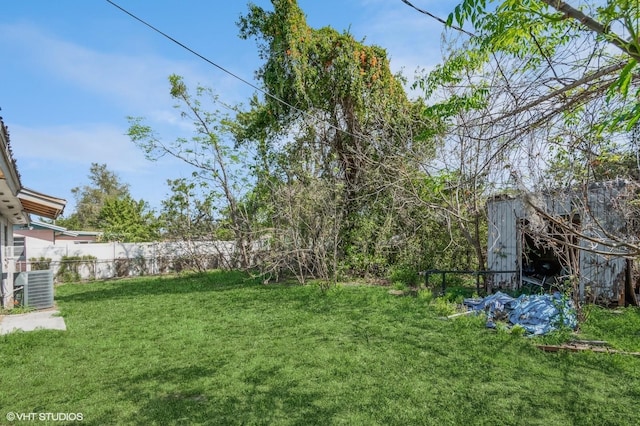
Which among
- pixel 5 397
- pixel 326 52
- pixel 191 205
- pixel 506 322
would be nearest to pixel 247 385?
pixel 5 397

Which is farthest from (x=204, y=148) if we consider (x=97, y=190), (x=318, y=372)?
(x=97, y=190)

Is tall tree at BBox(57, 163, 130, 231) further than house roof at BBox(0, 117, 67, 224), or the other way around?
tall tree at BBox(57, 163, 130, 231)

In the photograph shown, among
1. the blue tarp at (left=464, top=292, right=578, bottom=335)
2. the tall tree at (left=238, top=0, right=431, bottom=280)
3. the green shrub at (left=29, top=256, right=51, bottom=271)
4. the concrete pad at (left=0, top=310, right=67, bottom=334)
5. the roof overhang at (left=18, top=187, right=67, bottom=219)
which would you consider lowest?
the concrete pad at (left=0, top=310, right=67, bottom=334)

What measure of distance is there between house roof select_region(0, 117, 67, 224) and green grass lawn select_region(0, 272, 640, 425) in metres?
2.35

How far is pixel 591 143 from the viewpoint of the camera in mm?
3227

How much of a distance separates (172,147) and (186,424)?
556 inches

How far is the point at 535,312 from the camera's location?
598cm

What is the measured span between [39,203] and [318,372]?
778cm

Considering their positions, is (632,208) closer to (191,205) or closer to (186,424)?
(186,424)

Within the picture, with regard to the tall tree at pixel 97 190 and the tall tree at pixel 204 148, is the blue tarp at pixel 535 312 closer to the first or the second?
the tall tree at pixel 204 148

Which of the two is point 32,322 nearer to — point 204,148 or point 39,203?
point 39,203

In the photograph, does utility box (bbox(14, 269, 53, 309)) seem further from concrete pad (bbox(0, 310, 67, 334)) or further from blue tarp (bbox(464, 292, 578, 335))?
blue tarp (bbox(464, 292, 578, 335))

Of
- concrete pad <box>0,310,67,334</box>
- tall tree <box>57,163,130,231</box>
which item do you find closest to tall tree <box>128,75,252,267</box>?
concrete pad <box>0,310,67,334</box>

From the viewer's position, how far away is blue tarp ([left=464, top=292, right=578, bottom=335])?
5.66m
